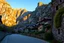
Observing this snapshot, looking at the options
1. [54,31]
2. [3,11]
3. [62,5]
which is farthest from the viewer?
[3,11]

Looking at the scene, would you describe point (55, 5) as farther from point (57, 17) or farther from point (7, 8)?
point (7, 8)

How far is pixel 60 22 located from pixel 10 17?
145017 mm

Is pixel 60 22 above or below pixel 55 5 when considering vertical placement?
below

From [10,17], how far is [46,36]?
13838 cm

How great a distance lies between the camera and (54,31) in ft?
122

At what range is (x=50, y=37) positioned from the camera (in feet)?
124

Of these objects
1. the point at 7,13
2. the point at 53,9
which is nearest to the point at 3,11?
the point at 7,13

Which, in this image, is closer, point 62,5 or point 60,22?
point 60,22

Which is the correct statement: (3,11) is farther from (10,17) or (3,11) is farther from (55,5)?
(55,5)

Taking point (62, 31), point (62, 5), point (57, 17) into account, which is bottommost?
point (62, 31)

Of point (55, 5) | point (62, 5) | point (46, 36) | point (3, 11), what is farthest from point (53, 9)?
point (3, 11)

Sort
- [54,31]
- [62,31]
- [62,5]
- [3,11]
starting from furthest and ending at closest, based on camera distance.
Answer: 1. [3,11]
2. [54,31]
3. [62,5]
4. [62,31]

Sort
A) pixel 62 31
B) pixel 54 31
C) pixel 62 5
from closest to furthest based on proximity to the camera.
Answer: pixel 62 31, pixel 62 5, pixel 54 31

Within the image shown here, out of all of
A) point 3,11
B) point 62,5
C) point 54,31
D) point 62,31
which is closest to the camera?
point 62,31
